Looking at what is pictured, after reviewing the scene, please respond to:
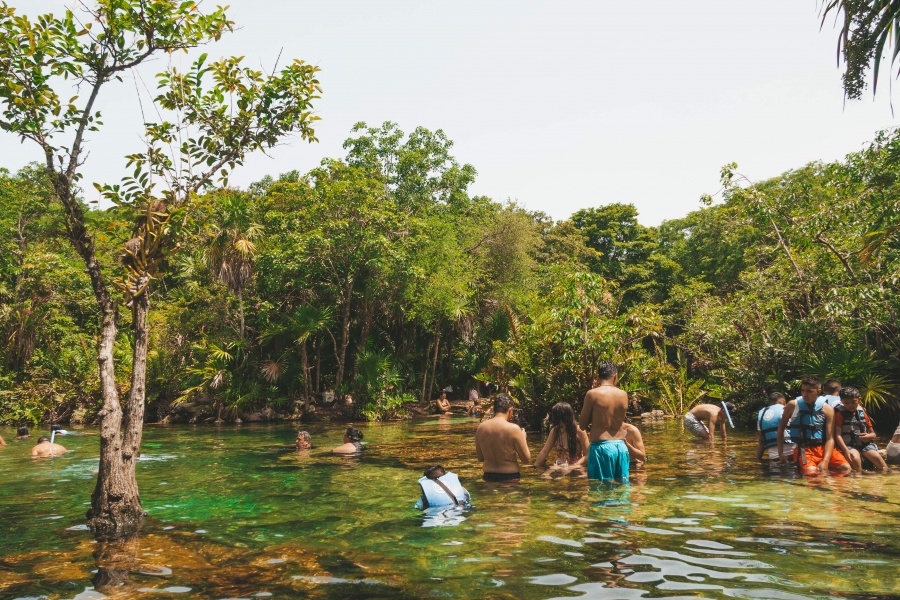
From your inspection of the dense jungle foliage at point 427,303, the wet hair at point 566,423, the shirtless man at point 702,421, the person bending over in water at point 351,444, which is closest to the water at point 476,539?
the wet hair at point 566,423

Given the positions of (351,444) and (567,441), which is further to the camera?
(351,444)

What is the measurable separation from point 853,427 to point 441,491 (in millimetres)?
7314

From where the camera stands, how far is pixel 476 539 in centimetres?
680

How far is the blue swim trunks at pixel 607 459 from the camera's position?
9.27 meters

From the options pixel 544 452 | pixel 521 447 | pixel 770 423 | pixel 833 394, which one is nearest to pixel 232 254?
pixel 544 452

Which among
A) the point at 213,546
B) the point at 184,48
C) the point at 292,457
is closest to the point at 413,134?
the point at 292,457

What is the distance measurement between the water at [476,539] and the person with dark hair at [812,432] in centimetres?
54

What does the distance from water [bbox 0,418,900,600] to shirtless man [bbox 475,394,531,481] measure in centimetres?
27

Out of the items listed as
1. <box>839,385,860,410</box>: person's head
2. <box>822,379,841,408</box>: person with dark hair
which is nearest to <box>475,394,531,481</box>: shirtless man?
<box>822,379,841,408</box>: person with dark hair

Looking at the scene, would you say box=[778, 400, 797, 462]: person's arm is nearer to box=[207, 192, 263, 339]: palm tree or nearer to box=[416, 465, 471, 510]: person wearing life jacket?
box=[416, 465, 471, 510]: person wearing life jacket

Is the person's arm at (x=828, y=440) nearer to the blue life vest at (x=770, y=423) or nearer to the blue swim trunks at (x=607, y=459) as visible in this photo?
the blue life vest at (x=770, y=423)

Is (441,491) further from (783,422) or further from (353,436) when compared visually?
(353,436)

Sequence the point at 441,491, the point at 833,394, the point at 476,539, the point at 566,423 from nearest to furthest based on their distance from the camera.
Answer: the point at 476,539 < the point at 441,491 < the point at 566,423 < the point at 833,394

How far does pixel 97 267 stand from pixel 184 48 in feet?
9.54
